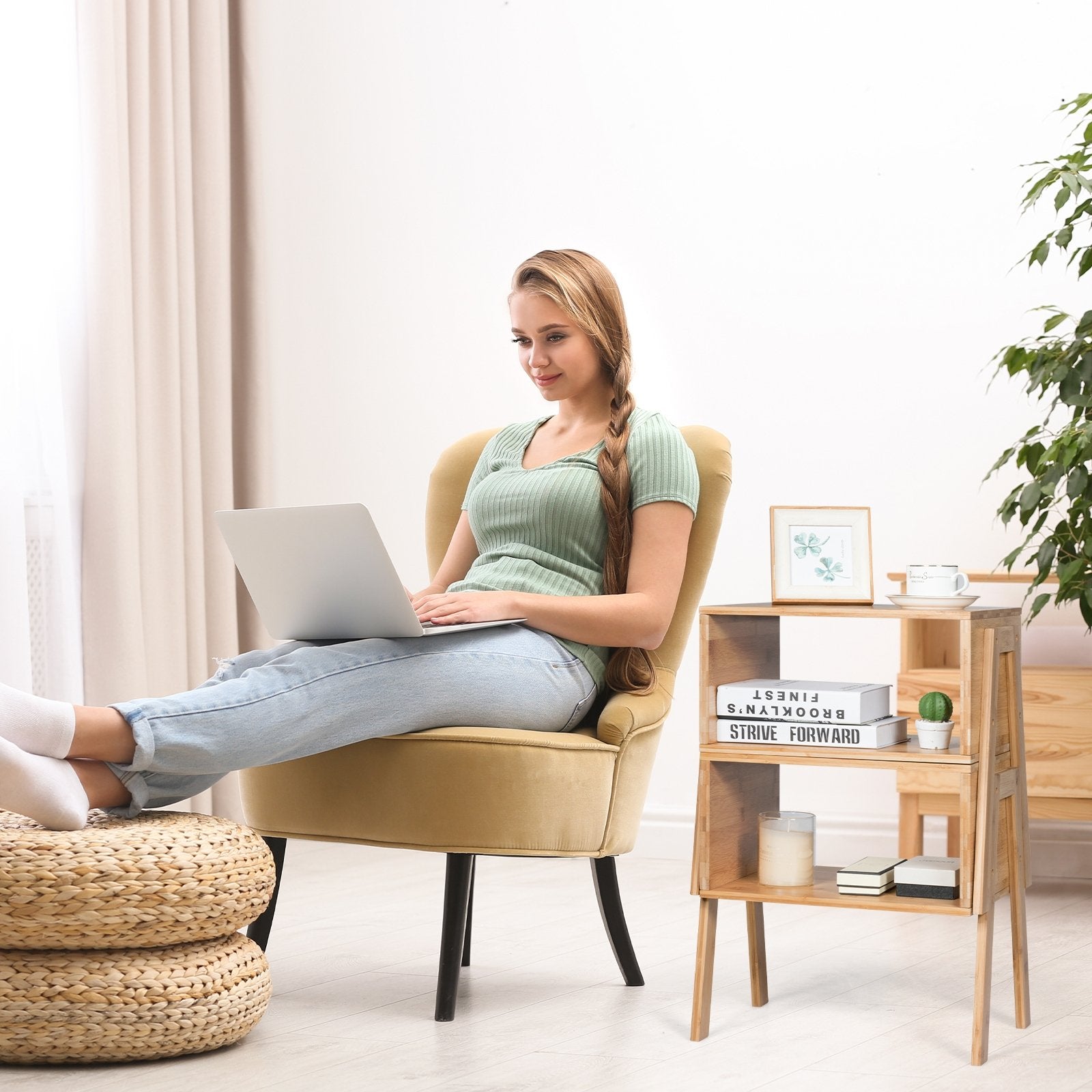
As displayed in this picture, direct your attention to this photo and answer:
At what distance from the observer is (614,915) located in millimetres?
2148

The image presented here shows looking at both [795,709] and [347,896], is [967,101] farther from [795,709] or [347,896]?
[347,896]

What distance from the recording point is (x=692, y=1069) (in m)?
1.77

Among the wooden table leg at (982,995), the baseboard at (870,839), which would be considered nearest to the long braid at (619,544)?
the wooden table leg at (982,995)

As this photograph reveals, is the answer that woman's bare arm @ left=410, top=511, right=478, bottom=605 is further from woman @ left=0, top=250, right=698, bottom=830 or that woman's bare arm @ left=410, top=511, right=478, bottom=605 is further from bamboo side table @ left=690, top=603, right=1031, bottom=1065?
bamboo side table @ left=690, top=603, right=1031, bottom=1065

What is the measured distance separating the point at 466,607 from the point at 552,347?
0.44m

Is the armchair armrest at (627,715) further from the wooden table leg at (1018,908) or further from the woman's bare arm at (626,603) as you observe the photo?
the wooden table leg at (1018,908)

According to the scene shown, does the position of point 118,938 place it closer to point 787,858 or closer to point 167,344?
point 787,858

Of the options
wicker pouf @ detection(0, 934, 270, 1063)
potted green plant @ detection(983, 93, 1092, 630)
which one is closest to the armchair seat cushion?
wicker pouf @ detection(0, 934, 270, 1063)

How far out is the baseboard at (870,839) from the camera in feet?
10.3

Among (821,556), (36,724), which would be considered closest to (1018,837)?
(821,556)

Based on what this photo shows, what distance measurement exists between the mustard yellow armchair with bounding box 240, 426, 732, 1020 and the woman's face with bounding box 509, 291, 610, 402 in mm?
474

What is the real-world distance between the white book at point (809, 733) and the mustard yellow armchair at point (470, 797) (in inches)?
5.8

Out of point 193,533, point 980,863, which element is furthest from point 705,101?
point 980,863

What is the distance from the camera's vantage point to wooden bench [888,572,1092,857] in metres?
2.88
